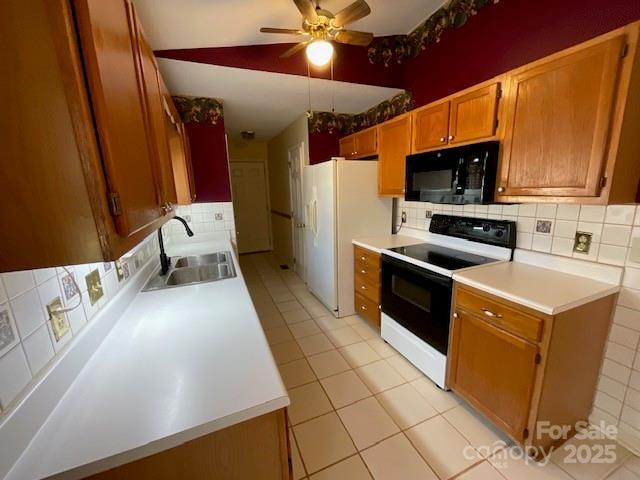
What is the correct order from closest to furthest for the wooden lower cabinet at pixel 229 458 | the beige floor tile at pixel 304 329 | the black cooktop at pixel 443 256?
the wooden lower cabinet at pixel 229 458
the black cooktop at pixel 443 256
the beige floor tile at pixel 304 329

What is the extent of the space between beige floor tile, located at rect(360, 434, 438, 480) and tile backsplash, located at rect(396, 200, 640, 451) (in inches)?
42.6

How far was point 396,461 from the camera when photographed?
54.3 inches

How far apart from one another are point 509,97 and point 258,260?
449cm

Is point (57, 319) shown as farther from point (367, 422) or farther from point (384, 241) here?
point (384, 241)

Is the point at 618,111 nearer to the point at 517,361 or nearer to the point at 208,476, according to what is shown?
the point at 517,361

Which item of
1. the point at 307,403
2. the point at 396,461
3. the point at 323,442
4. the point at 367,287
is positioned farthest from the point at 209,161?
the point at 396,461

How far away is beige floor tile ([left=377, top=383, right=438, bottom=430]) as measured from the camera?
162cm

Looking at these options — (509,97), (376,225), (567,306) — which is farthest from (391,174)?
(567,306)

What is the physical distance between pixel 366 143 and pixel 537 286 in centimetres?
203

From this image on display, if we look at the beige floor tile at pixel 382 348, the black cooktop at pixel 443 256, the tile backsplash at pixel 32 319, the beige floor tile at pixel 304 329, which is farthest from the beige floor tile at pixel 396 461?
the tile backsplash at pixel 32 319

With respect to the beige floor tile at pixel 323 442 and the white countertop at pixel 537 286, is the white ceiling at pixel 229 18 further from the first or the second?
the beige floor tile at pixel 323 442

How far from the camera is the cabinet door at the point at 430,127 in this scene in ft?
6.20

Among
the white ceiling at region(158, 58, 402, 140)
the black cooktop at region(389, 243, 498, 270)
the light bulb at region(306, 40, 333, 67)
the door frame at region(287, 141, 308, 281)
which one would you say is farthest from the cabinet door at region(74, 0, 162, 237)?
the door frame at region(287, 141, 308, 281)

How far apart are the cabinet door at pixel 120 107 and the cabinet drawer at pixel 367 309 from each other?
2.09 meters
